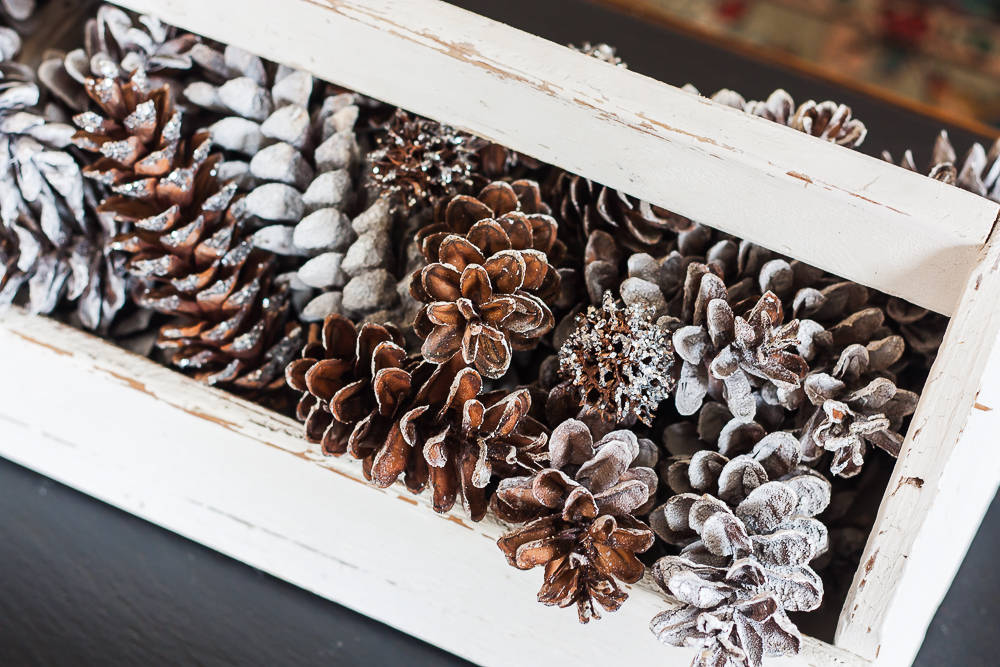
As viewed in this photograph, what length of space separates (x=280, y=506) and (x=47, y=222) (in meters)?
0.22

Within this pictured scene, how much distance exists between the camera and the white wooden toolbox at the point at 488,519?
0.33 meters

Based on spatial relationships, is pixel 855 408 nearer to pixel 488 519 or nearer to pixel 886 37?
pixel 488 519

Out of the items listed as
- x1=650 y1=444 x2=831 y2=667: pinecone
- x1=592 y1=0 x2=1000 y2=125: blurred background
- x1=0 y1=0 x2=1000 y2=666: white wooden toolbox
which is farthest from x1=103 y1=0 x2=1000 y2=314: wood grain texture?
x1=592 y1=0 x2=1000 y2=125: blurred background

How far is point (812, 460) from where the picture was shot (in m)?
0.37

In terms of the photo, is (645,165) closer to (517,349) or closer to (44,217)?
(517,349)

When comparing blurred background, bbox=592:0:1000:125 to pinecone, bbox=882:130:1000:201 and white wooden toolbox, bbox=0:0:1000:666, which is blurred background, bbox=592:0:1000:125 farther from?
white wooden toolbox, bbox=0:0:1000:666

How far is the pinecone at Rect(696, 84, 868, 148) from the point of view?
428 millimetres

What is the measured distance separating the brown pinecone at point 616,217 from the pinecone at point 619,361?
0.19 ft

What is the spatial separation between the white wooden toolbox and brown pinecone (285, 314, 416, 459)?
0.04m

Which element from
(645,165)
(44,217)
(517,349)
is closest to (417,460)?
(517,349)

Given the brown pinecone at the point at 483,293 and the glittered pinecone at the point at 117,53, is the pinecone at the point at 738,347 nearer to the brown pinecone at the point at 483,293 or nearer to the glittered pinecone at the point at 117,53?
the brown pinecone at the point at 483,293

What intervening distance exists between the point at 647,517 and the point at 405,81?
26cm

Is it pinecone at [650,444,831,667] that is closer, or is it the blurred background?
pinecone at [650,444,831,667]

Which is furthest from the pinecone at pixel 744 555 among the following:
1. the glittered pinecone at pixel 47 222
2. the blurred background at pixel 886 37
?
the blurred background at pixel 886 37
